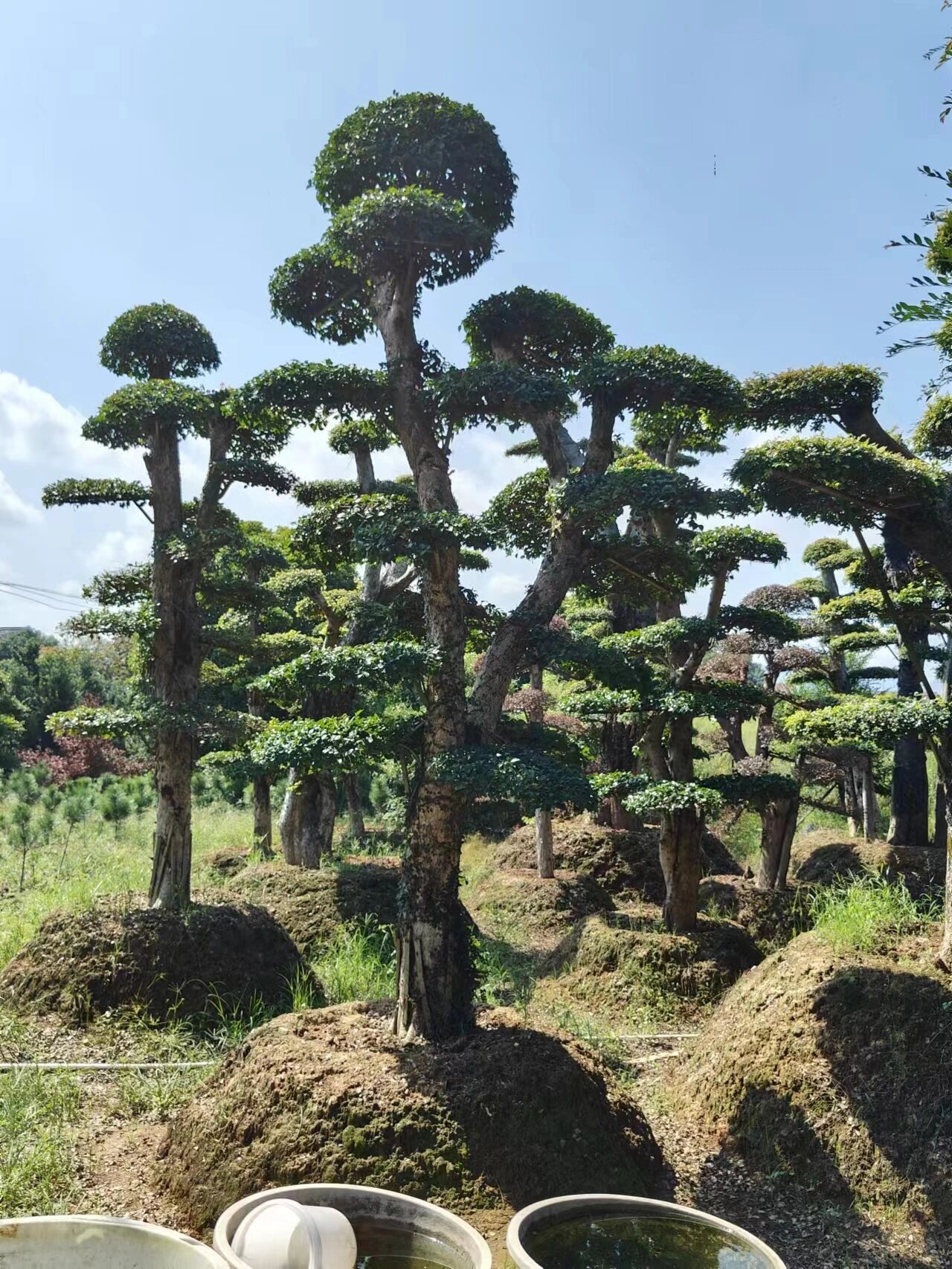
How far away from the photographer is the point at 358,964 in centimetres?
657

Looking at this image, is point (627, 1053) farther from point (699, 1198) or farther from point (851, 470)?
point (851, 470)

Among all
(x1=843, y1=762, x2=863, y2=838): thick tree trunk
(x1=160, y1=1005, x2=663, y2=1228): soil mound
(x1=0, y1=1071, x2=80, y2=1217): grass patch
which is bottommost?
(x1=0, y1=1071, x2=80, y2=1217): grass patch

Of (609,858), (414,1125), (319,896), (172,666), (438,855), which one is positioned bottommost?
(414,1125)

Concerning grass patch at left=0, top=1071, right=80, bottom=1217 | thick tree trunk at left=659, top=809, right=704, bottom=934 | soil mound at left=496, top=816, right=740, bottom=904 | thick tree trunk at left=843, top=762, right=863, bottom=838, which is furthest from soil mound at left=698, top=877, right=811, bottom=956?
grass patch at left=0, top=1071, right=80, bottom=1217

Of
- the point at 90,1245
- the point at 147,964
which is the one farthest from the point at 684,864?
the point at 90,1245

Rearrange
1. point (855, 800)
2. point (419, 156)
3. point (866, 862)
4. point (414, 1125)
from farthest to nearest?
1. point (855, 800)
2. point (866, 862)
3. point (419, 156)
4. point (414, 1125)

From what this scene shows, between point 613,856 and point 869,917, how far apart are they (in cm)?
531

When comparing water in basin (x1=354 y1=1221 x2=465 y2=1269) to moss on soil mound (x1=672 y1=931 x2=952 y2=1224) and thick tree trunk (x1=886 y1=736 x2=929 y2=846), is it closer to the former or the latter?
moss on soil mound (x1=672 y1=931 x2=952 y2=1224)

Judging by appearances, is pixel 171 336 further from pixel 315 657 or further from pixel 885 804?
pixel 885 804

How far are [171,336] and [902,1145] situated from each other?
7499 mm

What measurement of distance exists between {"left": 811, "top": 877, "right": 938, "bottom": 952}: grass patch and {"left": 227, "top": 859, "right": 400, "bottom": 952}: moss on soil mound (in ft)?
11.6

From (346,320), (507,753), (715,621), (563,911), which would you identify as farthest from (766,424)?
(563,911)

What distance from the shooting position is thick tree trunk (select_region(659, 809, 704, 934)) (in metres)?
7.90

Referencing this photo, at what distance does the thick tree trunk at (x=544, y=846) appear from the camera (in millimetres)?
10430
